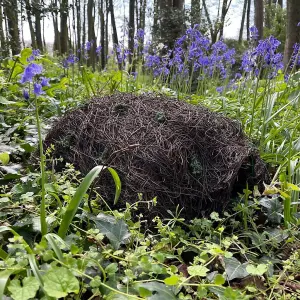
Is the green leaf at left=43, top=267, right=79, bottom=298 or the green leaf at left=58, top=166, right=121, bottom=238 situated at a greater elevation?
the green leaf at left=58, top=166, right=121, bottom=238

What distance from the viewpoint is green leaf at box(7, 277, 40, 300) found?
2.79 ft

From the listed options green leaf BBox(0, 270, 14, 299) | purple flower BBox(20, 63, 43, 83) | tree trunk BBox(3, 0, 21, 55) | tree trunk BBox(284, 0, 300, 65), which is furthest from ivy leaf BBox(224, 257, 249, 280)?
tree trunk BBox(3, 0, 21, 55)

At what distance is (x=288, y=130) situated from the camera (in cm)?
256

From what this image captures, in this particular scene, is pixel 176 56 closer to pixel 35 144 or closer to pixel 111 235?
pixel 35 144

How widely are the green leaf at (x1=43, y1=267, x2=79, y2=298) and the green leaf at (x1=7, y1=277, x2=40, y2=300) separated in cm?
4

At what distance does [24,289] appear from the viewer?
0.88m

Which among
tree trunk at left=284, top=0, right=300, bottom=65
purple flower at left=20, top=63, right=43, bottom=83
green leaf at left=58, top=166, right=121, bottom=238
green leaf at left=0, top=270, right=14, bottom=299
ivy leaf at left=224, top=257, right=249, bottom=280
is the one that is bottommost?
ivy leaf at left=224, top=257, right=249, bottom=280

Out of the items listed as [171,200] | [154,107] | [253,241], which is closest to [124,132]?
[154,107]

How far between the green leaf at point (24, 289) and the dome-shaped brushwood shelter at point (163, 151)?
69cm

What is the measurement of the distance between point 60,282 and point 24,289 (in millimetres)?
92

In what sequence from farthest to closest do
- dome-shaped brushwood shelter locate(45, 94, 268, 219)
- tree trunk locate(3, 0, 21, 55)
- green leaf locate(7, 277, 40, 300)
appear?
1. tree trunk locate(3, 0, 21, 55)
2. dome-shaped brushwood shelter locate(45, 94, 268, 219)
3. green leaf locate(7, 277, 40, 300)

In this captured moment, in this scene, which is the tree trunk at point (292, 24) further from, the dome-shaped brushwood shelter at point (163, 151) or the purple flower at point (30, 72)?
the purple flower at point (30, 72)

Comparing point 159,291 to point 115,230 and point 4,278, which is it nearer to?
point 115,230

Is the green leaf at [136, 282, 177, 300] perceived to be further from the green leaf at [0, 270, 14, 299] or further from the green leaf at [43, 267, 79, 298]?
the green leaf at [0, 270, 14, 299]
